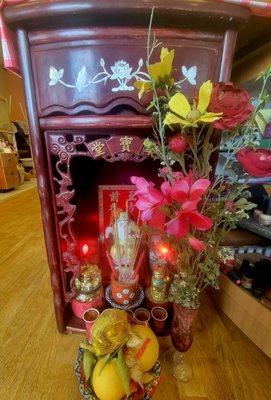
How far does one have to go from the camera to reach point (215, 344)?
67 centimetres

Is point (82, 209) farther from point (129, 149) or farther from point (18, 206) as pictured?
point (18, 206)

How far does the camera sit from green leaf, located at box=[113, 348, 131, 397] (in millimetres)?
454

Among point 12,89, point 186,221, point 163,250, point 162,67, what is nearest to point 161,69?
point 162,67

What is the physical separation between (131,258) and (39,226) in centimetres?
115

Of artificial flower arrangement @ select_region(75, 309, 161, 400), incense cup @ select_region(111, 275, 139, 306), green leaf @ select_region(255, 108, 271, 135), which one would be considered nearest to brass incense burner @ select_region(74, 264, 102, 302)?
incense cup @ select_region(111, 275, 139, 306)

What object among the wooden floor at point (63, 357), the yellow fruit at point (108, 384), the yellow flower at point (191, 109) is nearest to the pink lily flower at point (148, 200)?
the yellow flower at point (191, 109)

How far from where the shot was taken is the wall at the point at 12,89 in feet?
13.3

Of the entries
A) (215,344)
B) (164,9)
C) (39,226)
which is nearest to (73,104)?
(164,9)

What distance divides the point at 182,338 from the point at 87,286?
320 mm

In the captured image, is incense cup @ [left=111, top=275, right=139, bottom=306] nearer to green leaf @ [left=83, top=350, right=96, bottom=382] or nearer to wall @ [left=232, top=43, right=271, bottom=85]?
green leaf @ [left=83, top=350, right=96, bottom=382]

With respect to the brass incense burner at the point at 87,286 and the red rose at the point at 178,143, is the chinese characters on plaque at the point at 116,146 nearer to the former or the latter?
the red rose at the point at 178,143

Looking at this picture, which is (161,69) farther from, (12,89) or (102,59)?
(12,89)

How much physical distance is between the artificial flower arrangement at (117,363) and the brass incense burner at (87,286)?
0.56 ft

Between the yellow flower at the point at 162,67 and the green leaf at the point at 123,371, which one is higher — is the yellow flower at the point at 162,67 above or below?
above
